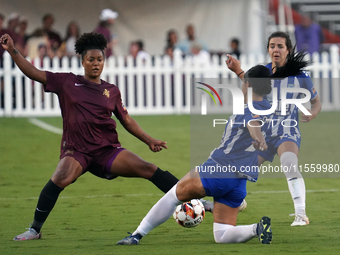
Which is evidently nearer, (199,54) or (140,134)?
(140,134)

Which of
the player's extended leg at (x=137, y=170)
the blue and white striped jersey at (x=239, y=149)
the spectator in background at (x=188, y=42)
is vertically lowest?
the player's extended leg at (x=137, y=170)

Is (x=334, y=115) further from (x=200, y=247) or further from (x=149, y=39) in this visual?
(x=200, y=247)

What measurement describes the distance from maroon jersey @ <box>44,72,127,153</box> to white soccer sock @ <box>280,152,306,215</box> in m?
1.77

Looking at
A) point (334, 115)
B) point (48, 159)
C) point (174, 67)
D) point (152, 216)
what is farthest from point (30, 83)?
point (152, 216)

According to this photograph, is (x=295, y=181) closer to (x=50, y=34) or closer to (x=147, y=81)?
(x=147, y=81)

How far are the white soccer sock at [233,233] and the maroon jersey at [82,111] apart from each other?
1505 millimetres

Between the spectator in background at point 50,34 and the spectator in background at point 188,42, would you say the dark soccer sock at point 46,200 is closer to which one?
the spectator in background at point 50,34

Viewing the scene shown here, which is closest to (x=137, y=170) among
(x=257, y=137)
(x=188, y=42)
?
(x=257, y=137)

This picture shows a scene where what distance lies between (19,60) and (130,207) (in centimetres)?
249

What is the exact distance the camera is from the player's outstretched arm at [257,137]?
516 cm

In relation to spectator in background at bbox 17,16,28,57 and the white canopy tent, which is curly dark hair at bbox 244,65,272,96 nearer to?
spectator in background at bbox 17,16,28,57

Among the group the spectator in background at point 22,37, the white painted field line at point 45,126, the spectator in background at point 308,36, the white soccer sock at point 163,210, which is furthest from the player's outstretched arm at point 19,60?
the spectator in background at point 308,36

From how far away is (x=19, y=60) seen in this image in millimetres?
5941

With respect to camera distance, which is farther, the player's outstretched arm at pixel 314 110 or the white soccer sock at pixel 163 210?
the player's outstretched arm at pixel 314 110
